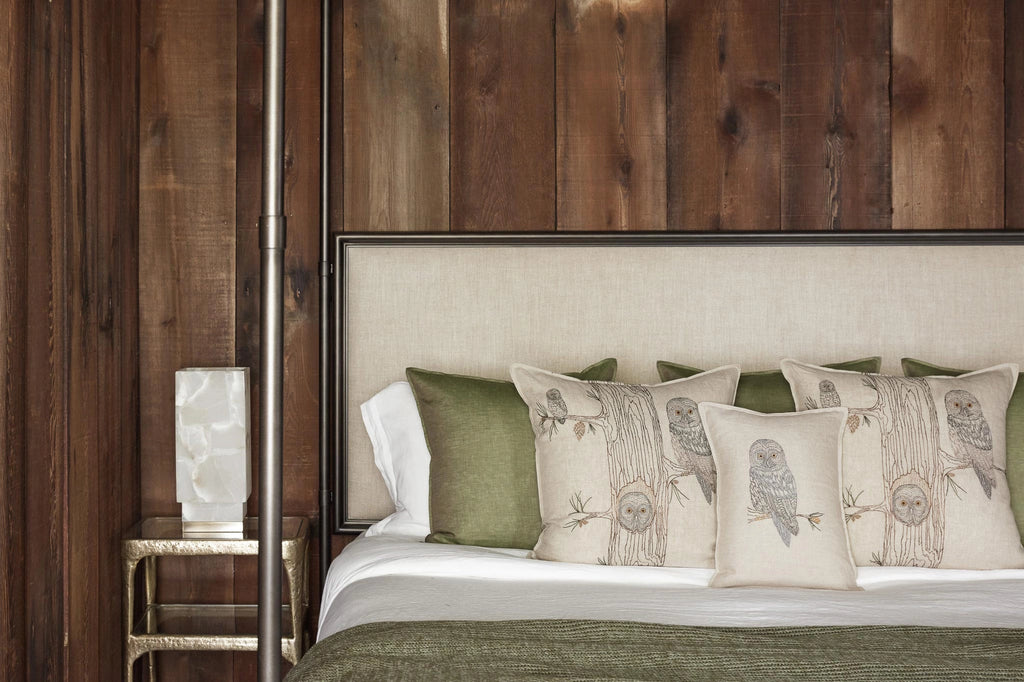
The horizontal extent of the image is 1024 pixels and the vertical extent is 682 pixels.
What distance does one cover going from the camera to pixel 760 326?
2.29 m

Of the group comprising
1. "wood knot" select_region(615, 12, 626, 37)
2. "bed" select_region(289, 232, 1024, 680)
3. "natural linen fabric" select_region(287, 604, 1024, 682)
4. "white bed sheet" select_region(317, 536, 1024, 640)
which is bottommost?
"white bed sheet" select_region(317, 536, 1024, 640)

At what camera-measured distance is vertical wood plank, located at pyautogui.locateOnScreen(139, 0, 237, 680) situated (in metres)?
2.37

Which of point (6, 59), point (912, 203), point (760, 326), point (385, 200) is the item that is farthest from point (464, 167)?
point (912, 203)

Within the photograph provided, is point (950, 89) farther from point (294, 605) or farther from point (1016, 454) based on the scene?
point (294, 605)

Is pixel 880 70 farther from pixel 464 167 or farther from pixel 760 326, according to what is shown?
pixel 464 167

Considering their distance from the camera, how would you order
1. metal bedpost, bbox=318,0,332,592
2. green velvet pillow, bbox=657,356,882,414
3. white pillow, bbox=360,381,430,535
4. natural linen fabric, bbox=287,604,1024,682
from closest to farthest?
1. natural linen fabric, bbox=287,604,1024,682
2. green velvet pillow, bbox=657,356,882,414
3. white pillow, bbox=360,381,430,535
4. metal bedpost, bbox=318,0,332,592

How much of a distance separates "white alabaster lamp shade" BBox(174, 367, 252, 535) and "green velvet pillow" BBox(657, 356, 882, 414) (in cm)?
112

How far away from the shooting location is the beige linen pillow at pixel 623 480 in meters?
1.74

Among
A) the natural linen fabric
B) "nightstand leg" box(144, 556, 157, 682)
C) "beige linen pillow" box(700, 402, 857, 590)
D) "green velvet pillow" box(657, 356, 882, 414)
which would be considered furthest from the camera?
"nightstand leg" box(144, 556, 157, 682)

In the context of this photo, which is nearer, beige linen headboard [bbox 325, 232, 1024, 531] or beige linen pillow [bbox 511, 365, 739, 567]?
beige linen pillow [bbox 511, 365, 739, 567]

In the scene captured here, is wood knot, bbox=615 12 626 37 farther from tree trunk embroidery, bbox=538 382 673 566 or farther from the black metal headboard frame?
tree trunk embroidery, bbox=538 382 673 566

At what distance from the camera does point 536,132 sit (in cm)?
238

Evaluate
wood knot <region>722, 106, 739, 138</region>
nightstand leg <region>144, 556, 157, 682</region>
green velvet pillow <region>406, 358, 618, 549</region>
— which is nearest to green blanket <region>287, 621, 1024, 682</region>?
green velvet pillow <region>406, 358, 618, 549</region>

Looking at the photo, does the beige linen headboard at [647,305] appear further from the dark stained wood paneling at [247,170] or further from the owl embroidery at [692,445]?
the owl embroidery at [692,445]
